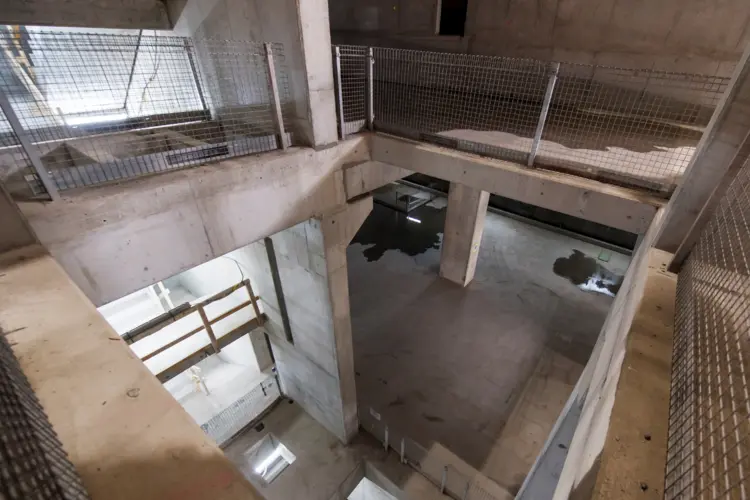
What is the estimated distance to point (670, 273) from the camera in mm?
2338

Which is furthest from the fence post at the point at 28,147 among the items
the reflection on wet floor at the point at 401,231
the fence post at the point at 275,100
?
the reflection on wet floor at the point at 401,231

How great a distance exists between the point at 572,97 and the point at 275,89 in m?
5.94

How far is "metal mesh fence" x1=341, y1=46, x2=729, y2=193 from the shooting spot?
3.72 metres

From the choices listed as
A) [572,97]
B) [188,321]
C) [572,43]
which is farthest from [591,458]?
[572,43]

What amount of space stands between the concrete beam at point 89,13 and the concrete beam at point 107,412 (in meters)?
5.03

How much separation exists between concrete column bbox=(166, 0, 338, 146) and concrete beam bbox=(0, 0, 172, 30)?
4.50 feet

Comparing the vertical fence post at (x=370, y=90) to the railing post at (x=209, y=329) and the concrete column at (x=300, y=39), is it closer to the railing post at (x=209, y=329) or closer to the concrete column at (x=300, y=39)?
the concrete column at (x=300, y=39)

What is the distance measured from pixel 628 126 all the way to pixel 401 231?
729cm

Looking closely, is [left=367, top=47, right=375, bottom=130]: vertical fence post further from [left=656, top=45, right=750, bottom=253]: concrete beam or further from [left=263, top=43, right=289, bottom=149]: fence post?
[left=656, top=45, right=750, bottom=253]: concrete beam

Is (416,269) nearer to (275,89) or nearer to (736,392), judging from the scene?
(275,89)

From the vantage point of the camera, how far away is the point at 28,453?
2.86ft

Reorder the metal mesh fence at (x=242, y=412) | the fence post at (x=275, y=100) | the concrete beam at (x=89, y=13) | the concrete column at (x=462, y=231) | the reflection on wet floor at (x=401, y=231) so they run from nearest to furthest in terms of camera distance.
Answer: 1. the fence post at (x=275, y=100)
2. the concrete beam at (x=89, y=13)
3. the metal mesh fence at (x=242, y=412)
4. the concrete column at (x=462, y=231)
5. the reflection on wet floor at (x=401, y=231)

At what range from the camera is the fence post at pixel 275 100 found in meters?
3.48

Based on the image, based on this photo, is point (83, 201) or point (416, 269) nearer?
point (83, 201)
